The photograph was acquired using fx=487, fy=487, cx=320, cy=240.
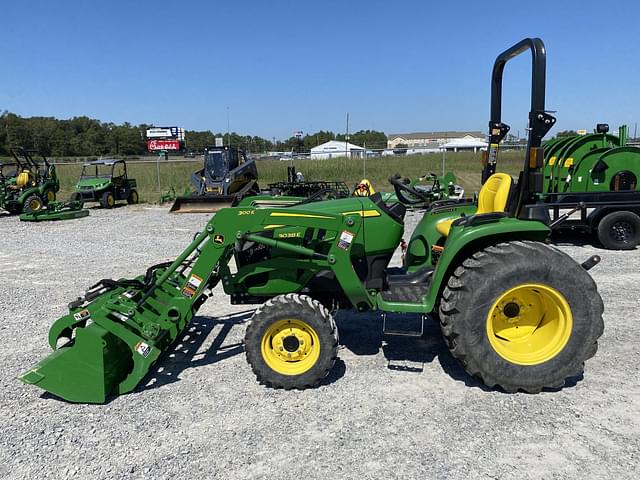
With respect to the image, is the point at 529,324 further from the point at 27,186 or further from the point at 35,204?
the point at 27,186

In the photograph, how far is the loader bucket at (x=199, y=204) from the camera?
48.0ft

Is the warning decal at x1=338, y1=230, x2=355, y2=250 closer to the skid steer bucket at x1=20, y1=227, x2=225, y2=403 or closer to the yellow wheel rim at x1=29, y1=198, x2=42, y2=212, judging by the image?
the skid steer bucket at x1=20, y1=227, x2=225, y2=403

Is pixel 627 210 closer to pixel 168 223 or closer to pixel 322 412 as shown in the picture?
pixel 322 412

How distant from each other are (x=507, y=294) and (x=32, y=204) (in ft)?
→ 48.6

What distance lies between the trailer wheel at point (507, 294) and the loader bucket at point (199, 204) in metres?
12.0

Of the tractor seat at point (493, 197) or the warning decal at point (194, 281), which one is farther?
the tractor seat at point (493, 197)

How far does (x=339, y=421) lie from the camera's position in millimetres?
3199

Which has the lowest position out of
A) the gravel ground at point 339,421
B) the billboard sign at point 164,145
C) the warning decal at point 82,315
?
the gravel ground at point 339,421

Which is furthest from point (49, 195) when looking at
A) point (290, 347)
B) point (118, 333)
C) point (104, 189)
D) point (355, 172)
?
point (290, 347)

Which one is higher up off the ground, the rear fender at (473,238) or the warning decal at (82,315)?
the rear fender at (473,238)

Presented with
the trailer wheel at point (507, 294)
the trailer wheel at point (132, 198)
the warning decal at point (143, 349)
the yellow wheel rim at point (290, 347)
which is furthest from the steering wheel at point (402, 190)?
the trailer wheel at point (132, 198)

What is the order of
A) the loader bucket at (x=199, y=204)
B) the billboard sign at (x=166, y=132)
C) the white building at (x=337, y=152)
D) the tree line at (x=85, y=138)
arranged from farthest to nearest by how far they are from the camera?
1. the billboard sign at (x=166, y=132)
2. the tree line at (x=85, y=138)
3. the white building at (x=337, y=152)
4. the loader bucket at (x=199, y=204)

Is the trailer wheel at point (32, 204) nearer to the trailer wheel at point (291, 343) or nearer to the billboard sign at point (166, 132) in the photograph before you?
the trailer wheel at point (291, 343)

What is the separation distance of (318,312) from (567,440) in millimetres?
1751
